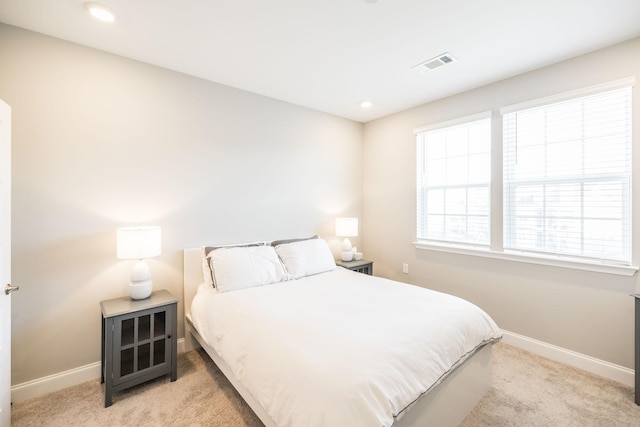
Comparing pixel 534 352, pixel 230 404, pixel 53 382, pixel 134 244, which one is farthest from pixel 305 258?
pixel 534 352

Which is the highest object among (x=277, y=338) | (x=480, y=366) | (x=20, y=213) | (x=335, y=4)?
(x=335, y=4)

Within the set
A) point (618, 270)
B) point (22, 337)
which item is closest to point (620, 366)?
point (618, 270)

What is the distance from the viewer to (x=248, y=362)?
5.12 feet

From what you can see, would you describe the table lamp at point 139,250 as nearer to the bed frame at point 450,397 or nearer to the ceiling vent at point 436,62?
the bed frame at point 450,397

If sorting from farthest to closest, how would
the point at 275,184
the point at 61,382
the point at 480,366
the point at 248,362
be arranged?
the point at 275,184 < the point at 61,382 < the point at 480,366 < the point at 248,362

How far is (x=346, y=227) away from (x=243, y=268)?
157 centimetres

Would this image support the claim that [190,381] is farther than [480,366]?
Yes

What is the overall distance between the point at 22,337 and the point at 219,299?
1370 mm

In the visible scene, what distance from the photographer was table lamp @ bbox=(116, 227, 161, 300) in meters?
2.09

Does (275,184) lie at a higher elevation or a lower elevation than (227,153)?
lower

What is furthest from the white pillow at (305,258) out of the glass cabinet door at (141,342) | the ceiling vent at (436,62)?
the ceiling vent at (436,62)

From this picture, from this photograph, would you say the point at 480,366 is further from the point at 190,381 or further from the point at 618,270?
the point at 190,381

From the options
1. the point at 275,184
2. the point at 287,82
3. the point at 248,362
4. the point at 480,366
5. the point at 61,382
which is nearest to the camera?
the point at 248,362

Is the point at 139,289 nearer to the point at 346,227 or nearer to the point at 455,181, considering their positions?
the point at 346,227
